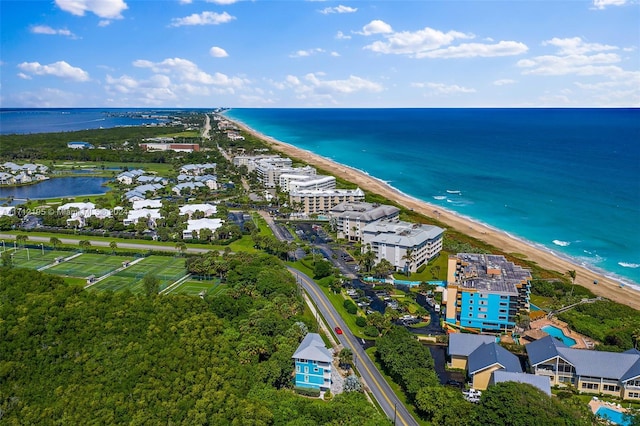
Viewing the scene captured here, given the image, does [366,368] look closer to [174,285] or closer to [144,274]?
[174,285]

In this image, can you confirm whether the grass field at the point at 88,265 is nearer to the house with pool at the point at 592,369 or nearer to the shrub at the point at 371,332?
the shrub at the point at 371,332

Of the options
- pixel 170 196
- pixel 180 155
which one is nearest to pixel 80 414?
pixel 170 196

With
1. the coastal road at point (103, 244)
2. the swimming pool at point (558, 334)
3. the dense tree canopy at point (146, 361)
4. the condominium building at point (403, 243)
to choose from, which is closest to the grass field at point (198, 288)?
the dense tree canopy at point (146, 361)

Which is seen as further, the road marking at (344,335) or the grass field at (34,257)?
the grass field at (34,257)

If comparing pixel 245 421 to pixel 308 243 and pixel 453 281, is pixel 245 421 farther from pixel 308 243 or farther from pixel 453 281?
pixel 308 243

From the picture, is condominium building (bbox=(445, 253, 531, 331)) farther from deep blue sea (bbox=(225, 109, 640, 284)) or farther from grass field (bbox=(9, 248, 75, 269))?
grass field (bbox=(9, 248, 75, 269))

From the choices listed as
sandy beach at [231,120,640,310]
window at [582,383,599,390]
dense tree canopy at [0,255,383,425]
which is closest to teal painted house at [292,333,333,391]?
dense tree canopy at [0,255,383,425]

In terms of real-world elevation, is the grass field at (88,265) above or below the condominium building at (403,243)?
below
